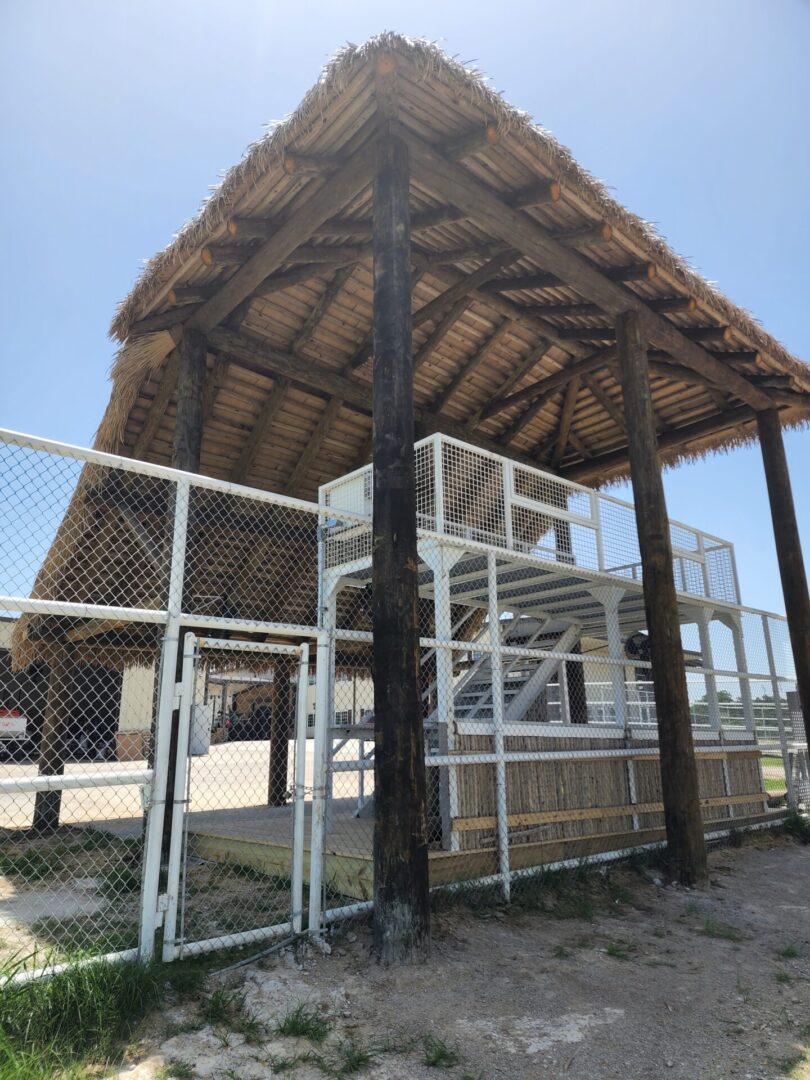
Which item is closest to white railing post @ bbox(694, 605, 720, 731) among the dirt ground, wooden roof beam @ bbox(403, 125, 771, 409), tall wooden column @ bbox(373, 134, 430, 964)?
wooden roof beam @ bbox(403, 125, 771, 409)

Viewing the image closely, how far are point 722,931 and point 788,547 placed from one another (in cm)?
640

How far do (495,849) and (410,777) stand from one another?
6.87 ft

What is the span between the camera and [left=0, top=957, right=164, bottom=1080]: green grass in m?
3.17

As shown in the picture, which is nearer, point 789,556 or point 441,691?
point 441,691

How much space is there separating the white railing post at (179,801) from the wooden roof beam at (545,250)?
15.4ft

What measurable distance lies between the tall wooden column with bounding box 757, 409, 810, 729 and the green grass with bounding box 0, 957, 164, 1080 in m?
9.39

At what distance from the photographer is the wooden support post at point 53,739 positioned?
400 inches

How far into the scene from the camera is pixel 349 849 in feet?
19.9

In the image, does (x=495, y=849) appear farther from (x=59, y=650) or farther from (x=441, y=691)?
(x=59, y=650)

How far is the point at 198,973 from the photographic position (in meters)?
4.02

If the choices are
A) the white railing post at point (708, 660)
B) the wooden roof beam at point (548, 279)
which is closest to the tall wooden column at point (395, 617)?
the wooden roof beam at point (548, 279)

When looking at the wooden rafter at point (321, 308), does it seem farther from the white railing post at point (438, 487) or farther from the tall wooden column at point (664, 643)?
the tall wooden column at point (664, 643)

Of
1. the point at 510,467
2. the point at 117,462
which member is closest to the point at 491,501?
the point at 510,467

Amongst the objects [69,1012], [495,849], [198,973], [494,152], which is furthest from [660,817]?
[494,152]
